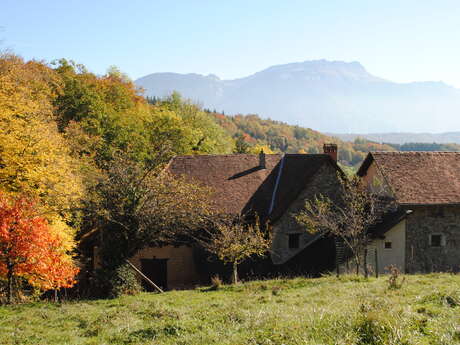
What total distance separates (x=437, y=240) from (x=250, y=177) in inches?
532

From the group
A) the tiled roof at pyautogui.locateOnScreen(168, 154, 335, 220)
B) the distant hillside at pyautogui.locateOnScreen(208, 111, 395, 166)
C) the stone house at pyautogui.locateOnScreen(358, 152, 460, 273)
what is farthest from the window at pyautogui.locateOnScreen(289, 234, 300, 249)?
the distant hillside at pyautogui.locateOnScreen(208, 111, 395, 166)

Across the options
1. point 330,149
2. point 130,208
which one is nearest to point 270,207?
point 330,149

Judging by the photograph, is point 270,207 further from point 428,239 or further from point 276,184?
point 428,239

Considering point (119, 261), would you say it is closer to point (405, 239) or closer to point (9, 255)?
point (9, 255)

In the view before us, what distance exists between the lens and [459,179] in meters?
28.4

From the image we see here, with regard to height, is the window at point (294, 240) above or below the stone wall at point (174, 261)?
above

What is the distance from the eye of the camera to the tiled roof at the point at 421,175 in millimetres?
27094

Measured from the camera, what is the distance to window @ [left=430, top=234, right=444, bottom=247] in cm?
2736

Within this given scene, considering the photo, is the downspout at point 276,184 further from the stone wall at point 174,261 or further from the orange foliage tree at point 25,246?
the orange foliage tree at point 25,246

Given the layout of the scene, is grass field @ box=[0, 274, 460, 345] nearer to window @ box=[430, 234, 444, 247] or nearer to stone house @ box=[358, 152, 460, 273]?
stone house @ box=[358, 152, 460, 273]

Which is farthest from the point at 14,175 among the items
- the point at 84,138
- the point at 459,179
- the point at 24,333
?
the point at 459,179

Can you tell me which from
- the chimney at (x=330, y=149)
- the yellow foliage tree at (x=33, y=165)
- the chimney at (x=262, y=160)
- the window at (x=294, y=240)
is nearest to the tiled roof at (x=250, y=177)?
the chimney at (x=262, y=160)

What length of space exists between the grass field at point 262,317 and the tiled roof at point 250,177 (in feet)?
32.6

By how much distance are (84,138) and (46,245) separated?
67.7 feet
